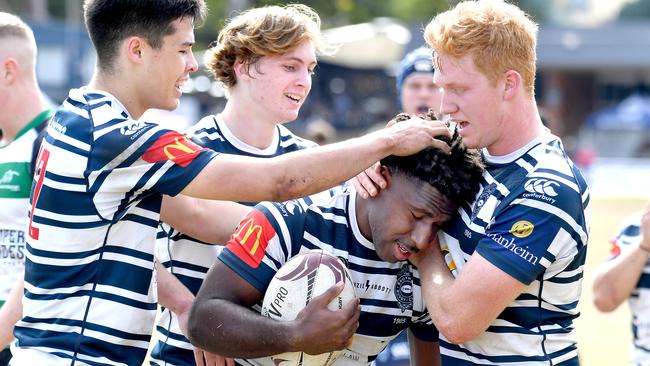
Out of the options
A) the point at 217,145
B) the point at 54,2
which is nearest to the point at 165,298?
the point at 217,145

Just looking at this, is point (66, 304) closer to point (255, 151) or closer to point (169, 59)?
point (169, 59)

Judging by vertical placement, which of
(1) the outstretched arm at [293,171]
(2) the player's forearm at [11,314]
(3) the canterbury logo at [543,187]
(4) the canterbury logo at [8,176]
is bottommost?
(2) the player's forearm at [11,314]

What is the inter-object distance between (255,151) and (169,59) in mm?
1088

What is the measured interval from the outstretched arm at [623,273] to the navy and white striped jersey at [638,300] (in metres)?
0.04

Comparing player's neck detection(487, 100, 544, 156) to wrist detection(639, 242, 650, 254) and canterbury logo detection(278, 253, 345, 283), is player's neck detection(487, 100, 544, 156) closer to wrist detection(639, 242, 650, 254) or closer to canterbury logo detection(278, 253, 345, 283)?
canterbury logo detection(278, 253, 345, 283)

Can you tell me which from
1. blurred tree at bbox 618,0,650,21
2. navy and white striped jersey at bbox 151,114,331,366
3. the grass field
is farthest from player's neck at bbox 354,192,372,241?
blurred tree at bbox 618,0,650,21

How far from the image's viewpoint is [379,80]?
35531 millimetres

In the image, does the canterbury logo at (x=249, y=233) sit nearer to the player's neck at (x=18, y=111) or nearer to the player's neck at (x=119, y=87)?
the player's neck at (x=119, y=87)

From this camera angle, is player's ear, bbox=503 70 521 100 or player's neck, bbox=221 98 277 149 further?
player's neck, bbox=221 98 277 149

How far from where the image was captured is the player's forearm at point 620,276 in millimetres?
5488

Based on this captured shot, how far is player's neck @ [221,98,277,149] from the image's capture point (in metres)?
4.95

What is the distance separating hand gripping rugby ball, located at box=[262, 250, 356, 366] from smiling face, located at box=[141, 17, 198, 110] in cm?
89

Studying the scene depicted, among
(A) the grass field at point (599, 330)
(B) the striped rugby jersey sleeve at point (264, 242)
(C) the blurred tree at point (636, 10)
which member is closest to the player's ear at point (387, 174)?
(B) the striped rugby jersey sleeve at point (264, 242)

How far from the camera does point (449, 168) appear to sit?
384 cm
